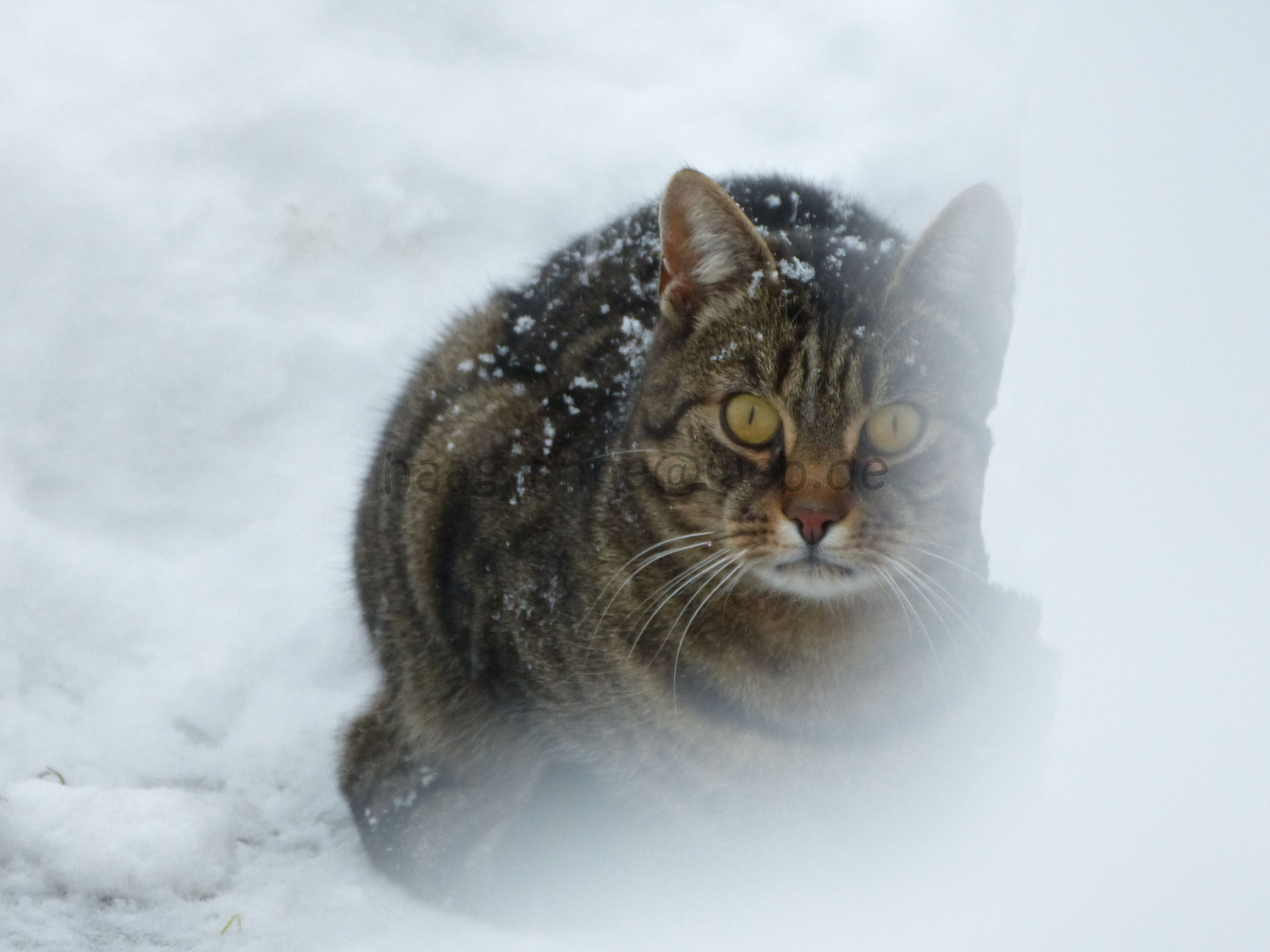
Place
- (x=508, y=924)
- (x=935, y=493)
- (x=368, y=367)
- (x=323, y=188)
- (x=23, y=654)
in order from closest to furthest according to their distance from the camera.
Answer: (x=935, y=493) < (x=508, y=924) < (x=23, y=654) < (x=368, y=367) < (x=323, y=188)

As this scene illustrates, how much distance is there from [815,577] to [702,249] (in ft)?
1.88

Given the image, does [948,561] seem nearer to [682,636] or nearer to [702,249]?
[682,636]

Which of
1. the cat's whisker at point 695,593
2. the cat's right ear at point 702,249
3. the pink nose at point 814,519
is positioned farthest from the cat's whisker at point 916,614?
the cat's right ear at point 702,249

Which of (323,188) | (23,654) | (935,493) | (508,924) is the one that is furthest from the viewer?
(323,188)

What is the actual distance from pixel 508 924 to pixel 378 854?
0.27 metres

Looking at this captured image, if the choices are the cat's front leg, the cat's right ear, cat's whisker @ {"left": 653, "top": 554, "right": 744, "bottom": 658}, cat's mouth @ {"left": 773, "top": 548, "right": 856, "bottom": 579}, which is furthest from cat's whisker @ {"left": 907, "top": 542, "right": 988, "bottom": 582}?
the cat's front leg

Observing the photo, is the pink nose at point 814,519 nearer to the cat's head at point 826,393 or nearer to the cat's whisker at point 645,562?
the cat's head at point 826,393

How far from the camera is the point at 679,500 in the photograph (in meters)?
1.79

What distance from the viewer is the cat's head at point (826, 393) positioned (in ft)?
5.36

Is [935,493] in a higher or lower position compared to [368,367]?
lower

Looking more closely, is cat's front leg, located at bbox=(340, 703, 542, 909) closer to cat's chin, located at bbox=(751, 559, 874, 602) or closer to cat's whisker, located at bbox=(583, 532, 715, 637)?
cat's whisker, located at bbox=(583, 532, 715, 637)

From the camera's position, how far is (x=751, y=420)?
171cm

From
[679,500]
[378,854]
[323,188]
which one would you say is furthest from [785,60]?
[378,854]

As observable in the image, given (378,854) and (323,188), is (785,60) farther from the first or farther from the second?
(378,854)
